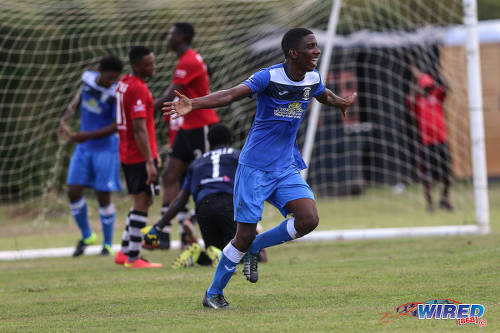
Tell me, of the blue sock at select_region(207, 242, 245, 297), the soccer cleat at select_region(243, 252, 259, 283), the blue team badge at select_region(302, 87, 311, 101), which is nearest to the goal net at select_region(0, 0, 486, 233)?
the blue team badge at select_region(302, 87, 311, 101)

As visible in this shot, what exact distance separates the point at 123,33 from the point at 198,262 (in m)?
5.04

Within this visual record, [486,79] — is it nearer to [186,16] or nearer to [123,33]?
[186,16]

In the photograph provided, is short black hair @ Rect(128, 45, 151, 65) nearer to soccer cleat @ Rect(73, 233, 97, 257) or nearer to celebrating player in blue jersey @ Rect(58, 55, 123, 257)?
celebrating player in blue jersey @ Rect(58, 55, 123, 257)

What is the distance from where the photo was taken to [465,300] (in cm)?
517

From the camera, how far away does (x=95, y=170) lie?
365 inches

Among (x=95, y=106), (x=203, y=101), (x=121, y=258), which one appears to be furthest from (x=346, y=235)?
(x=203, y=101)

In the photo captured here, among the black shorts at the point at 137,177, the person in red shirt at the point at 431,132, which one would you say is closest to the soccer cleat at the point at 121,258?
the black shorts at the point at 137,177

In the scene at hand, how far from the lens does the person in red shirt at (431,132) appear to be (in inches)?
517

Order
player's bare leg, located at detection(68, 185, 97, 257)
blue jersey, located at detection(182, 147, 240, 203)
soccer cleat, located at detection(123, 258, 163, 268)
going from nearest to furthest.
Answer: blue jersey, located at detection(182, 147, 240, 203) < soccer cleat, located at detection(123, 258, 163, 268) < player's bare leg, located at detection(68, 185, 97, 257)

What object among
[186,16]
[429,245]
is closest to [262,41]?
[186,16]

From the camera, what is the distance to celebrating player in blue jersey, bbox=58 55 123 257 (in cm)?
908

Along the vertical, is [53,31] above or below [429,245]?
above

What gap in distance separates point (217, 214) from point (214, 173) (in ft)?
1.35

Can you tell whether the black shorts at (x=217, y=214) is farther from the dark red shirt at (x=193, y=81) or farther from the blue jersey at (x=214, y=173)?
the dark red shirt at (x=193, y=81)
